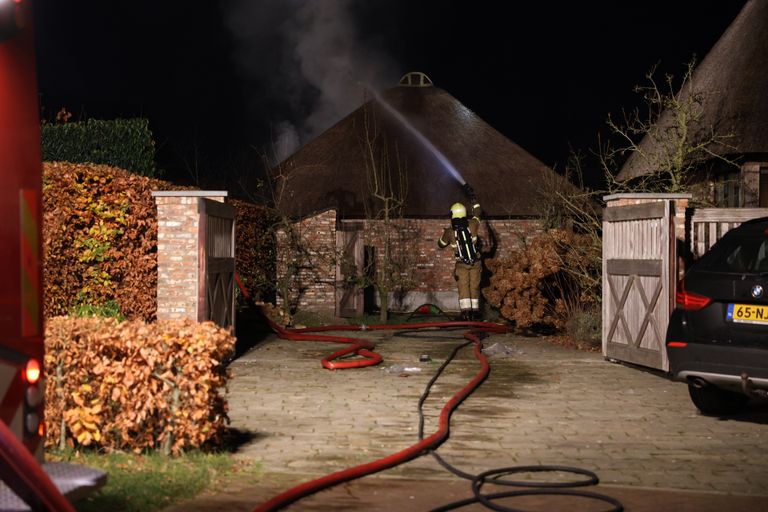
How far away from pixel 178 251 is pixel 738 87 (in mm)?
13766

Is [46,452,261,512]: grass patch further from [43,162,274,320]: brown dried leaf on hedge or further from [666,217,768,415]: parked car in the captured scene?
[43,162,274,320]: brown dried leaf on hedge

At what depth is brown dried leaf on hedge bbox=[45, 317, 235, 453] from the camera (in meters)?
6.67

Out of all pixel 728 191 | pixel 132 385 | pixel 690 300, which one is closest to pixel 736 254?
pixel 690 300

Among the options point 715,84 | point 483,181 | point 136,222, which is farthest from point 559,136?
point 136,222

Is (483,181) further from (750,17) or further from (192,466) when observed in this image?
(192,466)

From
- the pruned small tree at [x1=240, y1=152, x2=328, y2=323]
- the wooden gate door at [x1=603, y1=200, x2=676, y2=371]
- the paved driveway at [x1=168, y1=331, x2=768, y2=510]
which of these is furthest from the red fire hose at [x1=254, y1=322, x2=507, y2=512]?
the pruned small tree at [x1=240, y1=152, x2=328, y2=323]

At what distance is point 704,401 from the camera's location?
906 centimetres

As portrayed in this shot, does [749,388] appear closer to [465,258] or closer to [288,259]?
[465,258]

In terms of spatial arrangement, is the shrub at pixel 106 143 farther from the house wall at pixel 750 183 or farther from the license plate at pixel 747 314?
the license plate at pixel 747 314

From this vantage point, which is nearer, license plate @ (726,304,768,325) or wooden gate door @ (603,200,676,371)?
license plate @ (726,304,768,325)

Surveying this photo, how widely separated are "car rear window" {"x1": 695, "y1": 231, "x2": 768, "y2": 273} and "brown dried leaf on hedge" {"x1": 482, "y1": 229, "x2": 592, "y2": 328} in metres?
7.34

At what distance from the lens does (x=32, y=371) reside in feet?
13.3

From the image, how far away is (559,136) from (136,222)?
58.3 m

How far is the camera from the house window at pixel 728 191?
64.8ft
